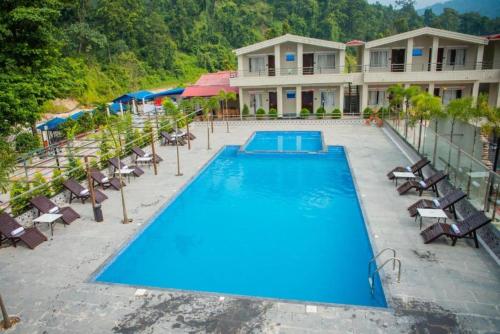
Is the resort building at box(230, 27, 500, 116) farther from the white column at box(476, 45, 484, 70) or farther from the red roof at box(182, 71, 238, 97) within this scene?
the red roof at box(182, 71, 238, 97)

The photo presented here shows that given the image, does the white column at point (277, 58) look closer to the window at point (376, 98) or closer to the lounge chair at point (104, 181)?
the window at point (376, 98)

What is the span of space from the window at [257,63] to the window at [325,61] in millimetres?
4660

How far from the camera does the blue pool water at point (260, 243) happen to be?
8.85 m

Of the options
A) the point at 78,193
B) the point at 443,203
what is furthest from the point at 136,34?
the point at 443,203

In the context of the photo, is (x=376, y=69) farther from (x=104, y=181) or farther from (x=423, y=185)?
(x=104, y=181)

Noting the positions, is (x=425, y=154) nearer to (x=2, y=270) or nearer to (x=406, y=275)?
(x=406, y=275)

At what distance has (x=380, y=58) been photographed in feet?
105

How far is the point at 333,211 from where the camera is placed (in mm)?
13117

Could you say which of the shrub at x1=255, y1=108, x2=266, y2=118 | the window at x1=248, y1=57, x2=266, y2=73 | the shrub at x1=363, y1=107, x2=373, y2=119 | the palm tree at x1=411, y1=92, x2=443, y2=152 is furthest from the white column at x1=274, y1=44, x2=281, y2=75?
the palm tree at x1=411, y1=92, x2=443, y2=152

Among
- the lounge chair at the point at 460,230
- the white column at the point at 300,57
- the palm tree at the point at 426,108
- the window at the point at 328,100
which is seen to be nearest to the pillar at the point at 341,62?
the window at the point at 328,100

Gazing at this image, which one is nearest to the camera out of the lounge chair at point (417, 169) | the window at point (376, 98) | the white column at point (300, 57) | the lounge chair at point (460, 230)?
the lounge chair at point (460, 230)

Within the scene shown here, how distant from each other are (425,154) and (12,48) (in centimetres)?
2290

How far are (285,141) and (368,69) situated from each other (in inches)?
448

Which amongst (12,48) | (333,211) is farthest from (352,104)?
(12,48)
